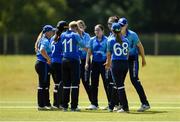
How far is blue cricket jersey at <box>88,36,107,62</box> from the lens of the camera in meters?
21.4

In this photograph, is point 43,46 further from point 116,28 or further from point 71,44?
point 116,28

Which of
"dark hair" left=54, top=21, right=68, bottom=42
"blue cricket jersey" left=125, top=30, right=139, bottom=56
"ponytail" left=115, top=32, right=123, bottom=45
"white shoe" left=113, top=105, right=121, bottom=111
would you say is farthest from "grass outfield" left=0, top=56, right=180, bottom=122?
"dark hair" left=54, top=21, right=68, bottom=42

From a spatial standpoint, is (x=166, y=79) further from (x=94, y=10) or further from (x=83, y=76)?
(x=94, y=10)

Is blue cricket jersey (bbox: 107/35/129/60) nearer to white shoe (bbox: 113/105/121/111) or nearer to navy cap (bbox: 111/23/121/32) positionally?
navy cap (bbox: 111/23/121/32)

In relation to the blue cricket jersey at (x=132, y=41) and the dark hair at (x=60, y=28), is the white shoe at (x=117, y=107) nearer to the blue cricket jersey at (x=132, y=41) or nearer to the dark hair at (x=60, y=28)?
the blue cricket jersey at (x=132, y=41)

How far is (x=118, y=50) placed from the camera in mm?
19609

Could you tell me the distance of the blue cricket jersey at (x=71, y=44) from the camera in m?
20.3

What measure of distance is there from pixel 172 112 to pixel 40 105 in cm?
365

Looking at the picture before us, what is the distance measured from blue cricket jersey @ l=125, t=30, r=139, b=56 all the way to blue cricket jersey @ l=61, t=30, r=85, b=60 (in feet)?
4.08

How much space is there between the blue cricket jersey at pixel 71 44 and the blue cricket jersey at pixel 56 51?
19.4 inches

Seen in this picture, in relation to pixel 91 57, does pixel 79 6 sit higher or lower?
higher

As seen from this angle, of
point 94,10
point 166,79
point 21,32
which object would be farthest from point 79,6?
point 166,79

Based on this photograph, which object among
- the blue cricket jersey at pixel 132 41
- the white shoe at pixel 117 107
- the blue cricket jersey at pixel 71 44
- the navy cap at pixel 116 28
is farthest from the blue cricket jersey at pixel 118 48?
the white shoe at pixel 117 107

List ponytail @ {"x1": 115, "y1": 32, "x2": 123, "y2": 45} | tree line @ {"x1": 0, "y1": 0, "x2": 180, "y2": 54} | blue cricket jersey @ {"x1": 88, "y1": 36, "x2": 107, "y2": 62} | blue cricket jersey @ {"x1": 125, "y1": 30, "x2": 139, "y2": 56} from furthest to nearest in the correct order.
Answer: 1. tree line @ {"x1": 0, "y1": 0, "x2": 180, "y2": 54}
2. blue cricket jersey @ {"x1": 88, "y1": 36, "x2": 107, "y2": 62}
3. blue cricket jersey @ {"x1": 125, "y1": 30, "x2": 139, "y2": 56}
4. ponytail @ {"x1": 115, "y1": 32, "x2": 123, "y2": 45}
